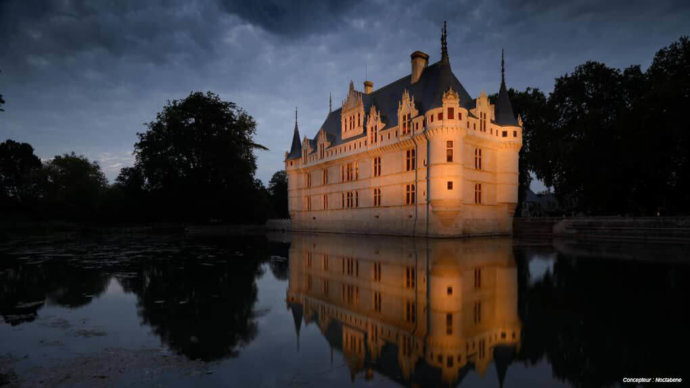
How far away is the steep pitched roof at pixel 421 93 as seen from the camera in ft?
99.5

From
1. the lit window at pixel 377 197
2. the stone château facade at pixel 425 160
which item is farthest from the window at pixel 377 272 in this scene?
the lit window at pixel 377 197

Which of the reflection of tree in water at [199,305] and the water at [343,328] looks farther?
the reflection of tree in water at [199,305]

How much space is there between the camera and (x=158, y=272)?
1131cm

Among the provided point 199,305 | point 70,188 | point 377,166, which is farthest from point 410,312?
point 70,188

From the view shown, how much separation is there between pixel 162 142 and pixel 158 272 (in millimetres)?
35679

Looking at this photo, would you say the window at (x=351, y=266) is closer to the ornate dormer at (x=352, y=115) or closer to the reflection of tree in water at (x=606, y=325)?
the reflection of tree in water at (x=606, y=325)

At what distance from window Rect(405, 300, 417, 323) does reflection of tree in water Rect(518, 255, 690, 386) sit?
1707mm

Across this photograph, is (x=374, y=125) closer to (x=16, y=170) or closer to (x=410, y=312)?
(x=410, y=312)

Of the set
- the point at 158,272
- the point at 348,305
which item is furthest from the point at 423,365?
the point at 158,272

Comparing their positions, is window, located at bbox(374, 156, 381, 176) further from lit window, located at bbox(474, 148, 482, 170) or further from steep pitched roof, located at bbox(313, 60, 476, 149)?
lit window, located at bbox(474, 148, 482, 170)

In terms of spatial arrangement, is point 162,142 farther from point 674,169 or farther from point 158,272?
point 674,169

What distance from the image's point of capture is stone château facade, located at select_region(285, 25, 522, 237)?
91.6 feet

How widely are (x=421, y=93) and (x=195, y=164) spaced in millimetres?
27973

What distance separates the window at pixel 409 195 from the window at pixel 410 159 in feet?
5.31
